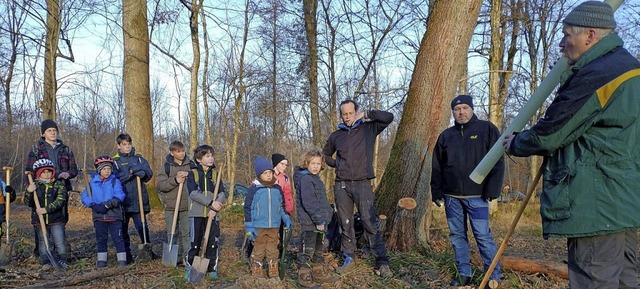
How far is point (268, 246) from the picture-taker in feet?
18.2

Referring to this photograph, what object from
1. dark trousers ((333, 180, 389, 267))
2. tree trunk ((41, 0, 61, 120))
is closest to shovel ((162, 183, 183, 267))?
dark trousers ((333, 180, 389, 267))

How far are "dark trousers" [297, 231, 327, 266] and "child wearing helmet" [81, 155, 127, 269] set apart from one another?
2.47m

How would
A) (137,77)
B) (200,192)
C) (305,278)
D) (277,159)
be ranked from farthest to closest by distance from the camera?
(137,77) → (277,159) → (200,192) → (305,278)

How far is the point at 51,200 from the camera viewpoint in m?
6.51

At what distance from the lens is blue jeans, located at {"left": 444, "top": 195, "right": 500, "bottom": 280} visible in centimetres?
467

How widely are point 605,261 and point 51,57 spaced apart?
12.7 metres

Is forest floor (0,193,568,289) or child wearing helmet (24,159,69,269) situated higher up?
child wearing helmet (24,159,69,269)

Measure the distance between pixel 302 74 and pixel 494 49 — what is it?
617 centimetres

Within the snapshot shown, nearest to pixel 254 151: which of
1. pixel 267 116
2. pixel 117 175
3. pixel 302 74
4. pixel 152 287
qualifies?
pixel 267 116

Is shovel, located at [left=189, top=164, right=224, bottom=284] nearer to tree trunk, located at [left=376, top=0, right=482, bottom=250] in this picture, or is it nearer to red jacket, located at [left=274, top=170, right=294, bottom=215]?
red jacket, located at [left=274, top=170, right=294, bottom=215]

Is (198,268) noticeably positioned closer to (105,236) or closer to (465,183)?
(105,236)

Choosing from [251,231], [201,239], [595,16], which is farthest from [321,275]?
[595,16]

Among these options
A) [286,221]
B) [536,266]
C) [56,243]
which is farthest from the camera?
[56,243]

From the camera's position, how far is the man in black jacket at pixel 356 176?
5453 mm
